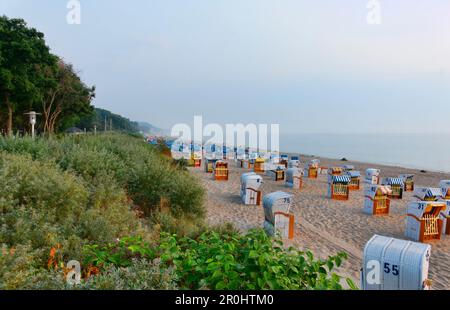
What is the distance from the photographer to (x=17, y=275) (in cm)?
224

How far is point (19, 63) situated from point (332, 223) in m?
19.1

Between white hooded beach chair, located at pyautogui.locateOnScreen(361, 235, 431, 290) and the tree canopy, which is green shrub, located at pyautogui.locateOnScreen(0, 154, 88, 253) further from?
the tree canopy

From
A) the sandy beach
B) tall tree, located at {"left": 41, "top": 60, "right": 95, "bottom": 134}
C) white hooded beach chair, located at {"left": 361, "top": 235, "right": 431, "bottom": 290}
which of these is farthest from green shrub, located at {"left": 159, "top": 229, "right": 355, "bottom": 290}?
tall tree, located at {"left": 41, "top": 60, "right": 95, "bottom": 134}

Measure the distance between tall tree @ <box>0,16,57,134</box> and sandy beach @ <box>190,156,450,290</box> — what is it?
12877 millimetres

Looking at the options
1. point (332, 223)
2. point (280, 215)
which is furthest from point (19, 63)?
point (332, 223)

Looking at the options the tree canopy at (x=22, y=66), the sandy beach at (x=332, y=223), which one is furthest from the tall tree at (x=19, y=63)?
the sandy beach at (x=332, y=223)

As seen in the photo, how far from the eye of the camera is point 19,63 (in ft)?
61.6

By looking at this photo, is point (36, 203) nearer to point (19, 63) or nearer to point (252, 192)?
point (252, 192)

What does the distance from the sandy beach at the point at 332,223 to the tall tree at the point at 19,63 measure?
12877mm

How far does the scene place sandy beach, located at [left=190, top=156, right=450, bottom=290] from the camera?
6254 mm

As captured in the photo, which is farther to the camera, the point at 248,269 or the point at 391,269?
the point at 391,269
